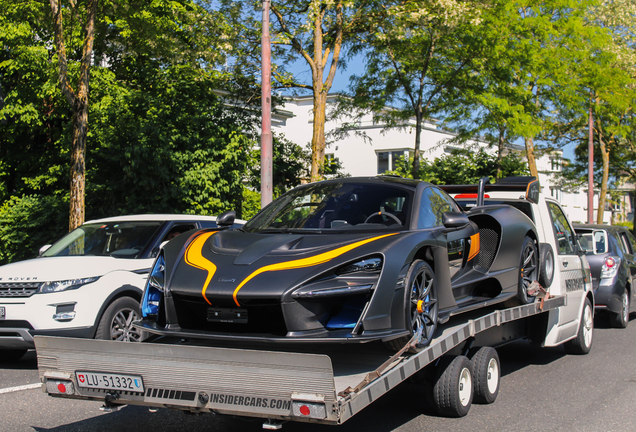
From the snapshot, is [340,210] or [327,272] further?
[340,210]

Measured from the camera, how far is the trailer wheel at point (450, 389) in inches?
205

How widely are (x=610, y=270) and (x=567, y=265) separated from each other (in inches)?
148

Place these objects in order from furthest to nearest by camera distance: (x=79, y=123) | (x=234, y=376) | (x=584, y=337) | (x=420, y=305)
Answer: (x=79, y=123) → (x=584, y=337) → (x=420, y=305) → (x=234, y=376)

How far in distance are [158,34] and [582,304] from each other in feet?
43.5

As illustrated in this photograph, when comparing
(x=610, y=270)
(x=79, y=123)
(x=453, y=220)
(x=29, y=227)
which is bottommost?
(x=610, y=270)

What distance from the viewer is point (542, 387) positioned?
6750 mm

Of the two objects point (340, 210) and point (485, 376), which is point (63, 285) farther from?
point (485, 376)

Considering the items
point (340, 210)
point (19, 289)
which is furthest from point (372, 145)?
point (340, 210)

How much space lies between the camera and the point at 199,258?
4.49 metres

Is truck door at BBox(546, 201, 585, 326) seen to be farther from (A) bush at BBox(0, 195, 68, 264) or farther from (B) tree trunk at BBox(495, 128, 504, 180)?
(B) tree trunk at BBox(495, 128, 504, 180)

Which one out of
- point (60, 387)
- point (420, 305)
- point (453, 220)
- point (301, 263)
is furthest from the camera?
point (453, 220)

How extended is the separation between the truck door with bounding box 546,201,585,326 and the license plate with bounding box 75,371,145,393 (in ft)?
18.2

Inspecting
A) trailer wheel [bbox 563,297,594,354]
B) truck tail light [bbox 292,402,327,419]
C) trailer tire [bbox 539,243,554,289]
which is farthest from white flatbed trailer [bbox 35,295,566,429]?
trailer wheel [bbox 563,297,594,354]

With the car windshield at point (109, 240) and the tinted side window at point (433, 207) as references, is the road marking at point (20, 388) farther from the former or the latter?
the tinted side window at point (433, 207)
